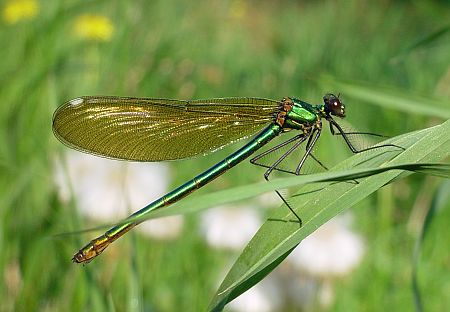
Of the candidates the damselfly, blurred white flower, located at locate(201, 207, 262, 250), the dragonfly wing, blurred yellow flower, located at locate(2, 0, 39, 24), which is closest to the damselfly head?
the damselfly

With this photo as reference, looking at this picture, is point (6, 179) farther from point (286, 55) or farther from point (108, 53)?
point (286, 55)

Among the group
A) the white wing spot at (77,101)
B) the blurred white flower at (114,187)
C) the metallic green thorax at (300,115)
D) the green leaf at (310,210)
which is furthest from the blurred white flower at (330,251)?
the green leaf at (310,210)

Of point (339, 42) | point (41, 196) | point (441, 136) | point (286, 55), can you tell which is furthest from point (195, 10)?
point (441, 136)

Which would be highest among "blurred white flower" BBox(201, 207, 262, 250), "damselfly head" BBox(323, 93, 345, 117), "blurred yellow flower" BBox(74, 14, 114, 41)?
"blurred yellow flower" BBox(74, 14, 114, 41)

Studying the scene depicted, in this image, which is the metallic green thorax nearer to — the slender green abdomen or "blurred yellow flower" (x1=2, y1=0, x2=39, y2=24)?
the slender green abdomen

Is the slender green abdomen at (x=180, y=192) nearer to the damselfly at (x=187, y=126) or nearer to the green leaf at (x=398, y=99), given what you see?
the damselfly at (x=187, y=126)

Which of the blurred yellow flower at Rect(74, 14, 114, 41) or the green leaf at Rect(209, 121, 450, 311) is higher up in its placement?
the blurred yellow flower at Rect(74, 14, 114, 41)

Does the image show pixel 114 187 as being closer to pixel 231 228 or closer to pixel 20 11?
pixel 231 228
